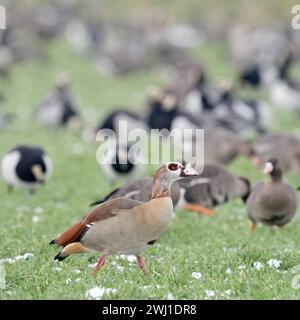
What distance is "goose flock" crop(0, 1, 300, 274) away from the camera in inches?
325

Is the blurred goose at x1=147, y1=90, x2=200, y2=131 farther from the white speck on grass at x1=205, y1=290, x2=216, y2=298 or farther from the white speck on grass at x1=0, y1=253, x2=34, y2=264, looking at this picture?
the white speck on grass at x1=205, y1=290, x2=216, y2=298

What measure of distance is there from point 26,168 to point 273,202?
5.27 meters

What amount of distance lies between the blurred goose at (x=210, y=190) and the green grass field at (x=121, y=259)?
0.22 meters

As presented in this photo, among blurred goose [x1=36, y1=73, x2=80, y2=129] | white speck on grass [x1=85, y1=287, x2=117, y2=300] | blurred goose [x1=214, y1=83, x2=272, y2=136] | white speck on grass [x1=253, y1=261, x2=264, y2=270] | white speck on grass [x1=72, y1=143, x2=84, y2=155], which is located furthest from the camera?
blurred goose [x1=36, y1=73, x2=80, y2=129]

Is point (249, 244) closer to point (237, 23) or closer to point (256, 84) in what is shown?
point (256, 84)

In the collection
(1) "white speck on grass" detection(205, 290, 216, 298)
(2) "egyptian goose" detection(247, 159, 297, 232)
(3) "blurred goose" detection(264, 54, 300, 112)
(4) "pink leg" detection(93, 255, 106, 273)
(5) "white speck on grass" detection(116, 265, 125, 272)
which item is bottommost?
(1) "white speck on grass" detection(205, 290, 216, 298)

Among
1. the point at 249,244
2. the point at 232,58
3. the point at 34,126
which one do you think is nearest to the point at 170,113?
the point at 34,126

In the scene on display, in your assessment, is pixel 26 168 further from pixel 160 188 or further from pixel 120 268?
pixel 160 188

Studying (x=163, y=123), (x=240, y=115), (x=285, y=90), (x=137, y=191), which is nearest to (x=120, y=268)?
(x=137, y=191)

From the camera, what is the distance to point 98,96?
28.3 meters

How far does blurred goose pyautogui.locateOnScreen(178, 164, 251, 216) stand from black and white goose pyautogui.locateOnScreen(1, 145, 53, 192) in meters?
3.15

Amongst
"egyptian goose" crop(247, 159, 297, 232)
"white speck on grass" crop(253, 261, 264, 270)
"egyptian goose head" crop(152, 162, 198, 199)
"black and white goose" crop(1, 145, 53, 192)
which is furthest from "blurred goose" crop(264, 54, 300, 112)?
"egyptian goose head" crop(152, 162, 198, 199)

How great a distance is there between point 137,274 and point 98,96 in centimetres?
2031

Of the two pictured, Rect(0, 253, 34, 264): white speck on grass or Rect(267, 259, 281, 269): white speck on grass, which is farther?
Rect(0, 253, 34, 264): white speck on grass
